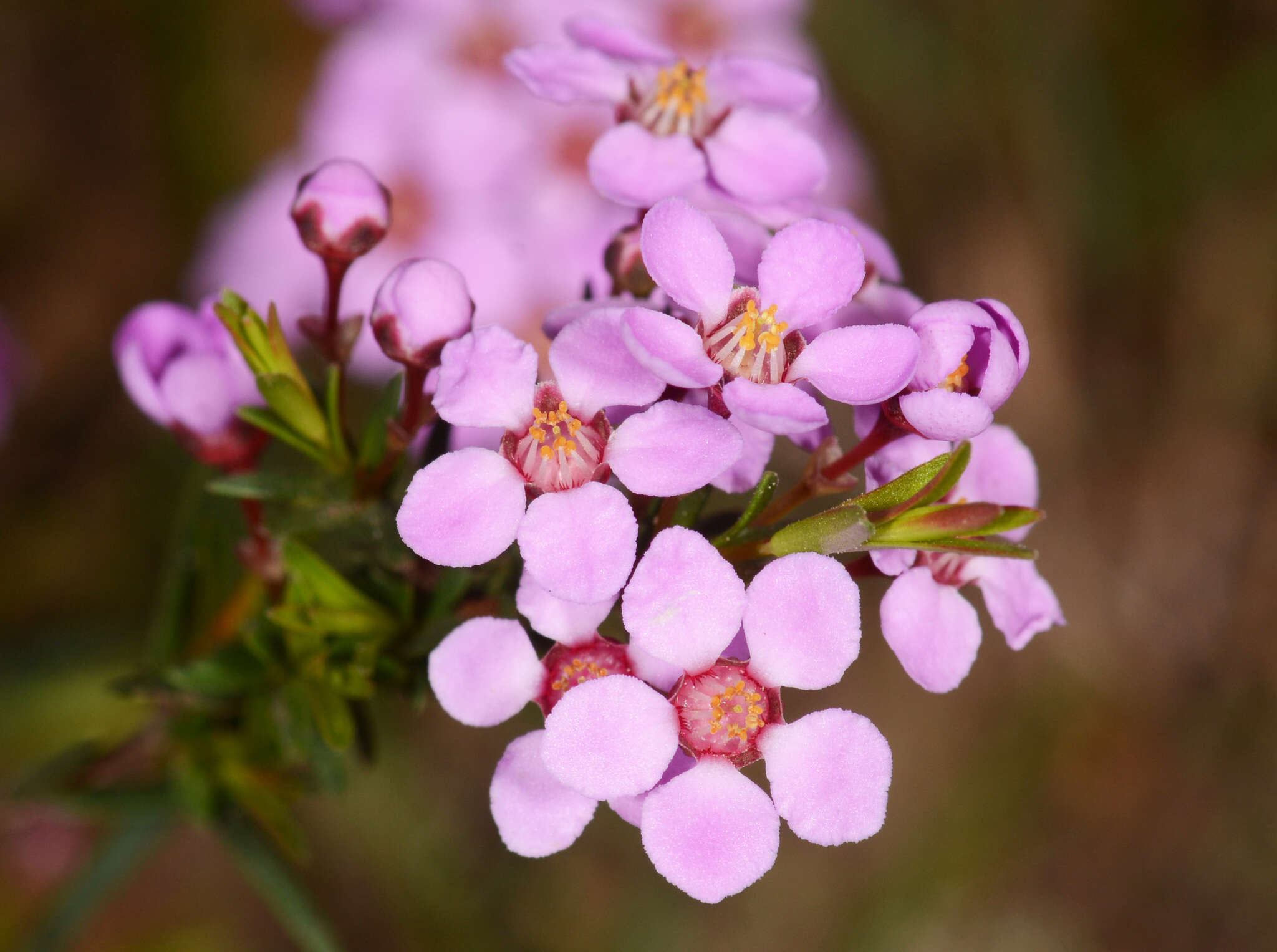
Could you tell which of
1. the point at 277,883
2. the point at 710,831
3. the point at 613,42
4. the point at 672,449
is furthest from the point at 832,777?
the point at 277,883

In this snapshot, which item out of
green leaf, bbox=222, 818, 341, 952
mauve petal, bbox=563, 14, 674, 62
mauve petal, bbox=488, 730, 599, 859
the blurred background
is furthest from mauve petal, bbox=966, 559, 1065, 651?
the blurred background

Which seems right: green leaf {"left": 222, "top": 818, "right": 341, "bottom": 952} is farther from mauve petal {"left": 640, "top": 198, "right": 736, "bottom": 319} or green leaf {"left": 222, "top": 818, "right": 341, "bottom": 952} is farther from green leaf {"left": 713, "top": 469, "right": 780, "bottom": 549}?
mauve petal {"left": 640, "top": 198, "right": 736, "bottom": 319}

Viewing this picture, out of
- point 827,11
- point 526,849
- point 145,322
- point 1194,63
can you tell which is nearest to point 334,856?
point 145,322

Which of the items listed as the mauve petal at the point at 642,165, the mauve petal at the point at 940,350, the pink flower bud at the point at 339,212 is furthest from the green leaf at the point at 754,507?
the pink flower bud at the point at 339,212

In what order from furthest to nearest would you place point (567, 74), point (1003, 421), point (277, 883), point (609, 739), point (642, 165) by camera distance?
point (1003, 421), point (277, 883), point (567, 74), point (642, 165), point (609, 739)

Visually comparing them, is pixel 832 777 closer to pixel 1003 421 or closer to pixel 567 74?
pixel 567 74
